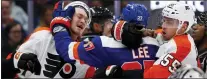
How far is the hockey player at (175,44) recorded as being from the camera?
6.82 feet

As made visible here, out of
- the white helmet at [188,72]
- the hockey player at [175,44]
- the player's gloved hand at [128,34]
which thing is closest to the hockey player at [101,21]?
the player's gloved hand at [128,34]

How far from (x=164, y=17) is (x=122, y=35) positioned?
22cm

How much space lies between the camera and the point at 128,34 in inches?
86.5

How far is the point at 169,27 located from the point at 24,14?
7.56 ft

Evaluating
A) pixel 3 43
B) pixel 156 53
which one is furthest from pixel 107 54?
pixel 3 43

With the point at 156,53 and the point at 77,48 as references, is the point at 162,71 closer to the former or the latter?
the point at 156,53

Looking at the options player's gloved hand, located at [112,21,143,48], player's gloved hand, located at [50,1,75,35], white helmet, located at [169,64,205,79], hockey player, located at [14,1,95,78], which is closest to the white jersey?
hockey player, located at [14,1,95,78]

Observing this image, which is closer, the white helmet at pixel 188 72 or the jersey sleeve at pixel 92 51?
the white helmet at pixel 188 72

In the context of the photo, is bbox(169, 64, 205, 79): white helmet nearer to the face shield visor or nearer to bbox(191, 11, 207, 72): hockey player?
the face shield visor

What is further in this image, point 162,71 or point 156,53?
point 156,53

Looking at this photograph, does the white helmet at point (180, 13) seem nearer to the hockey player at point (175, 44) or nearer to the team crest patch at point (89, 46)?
the hockey player at point (175, 44)

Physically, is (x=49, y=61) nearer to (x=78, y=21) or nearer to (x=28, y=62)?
(x=28, y=62)

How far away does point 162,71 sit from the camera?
207 cm

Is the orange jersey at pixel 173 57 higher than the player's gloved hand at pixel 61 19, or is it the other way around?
the player's gloved hand at pixel 61 19
